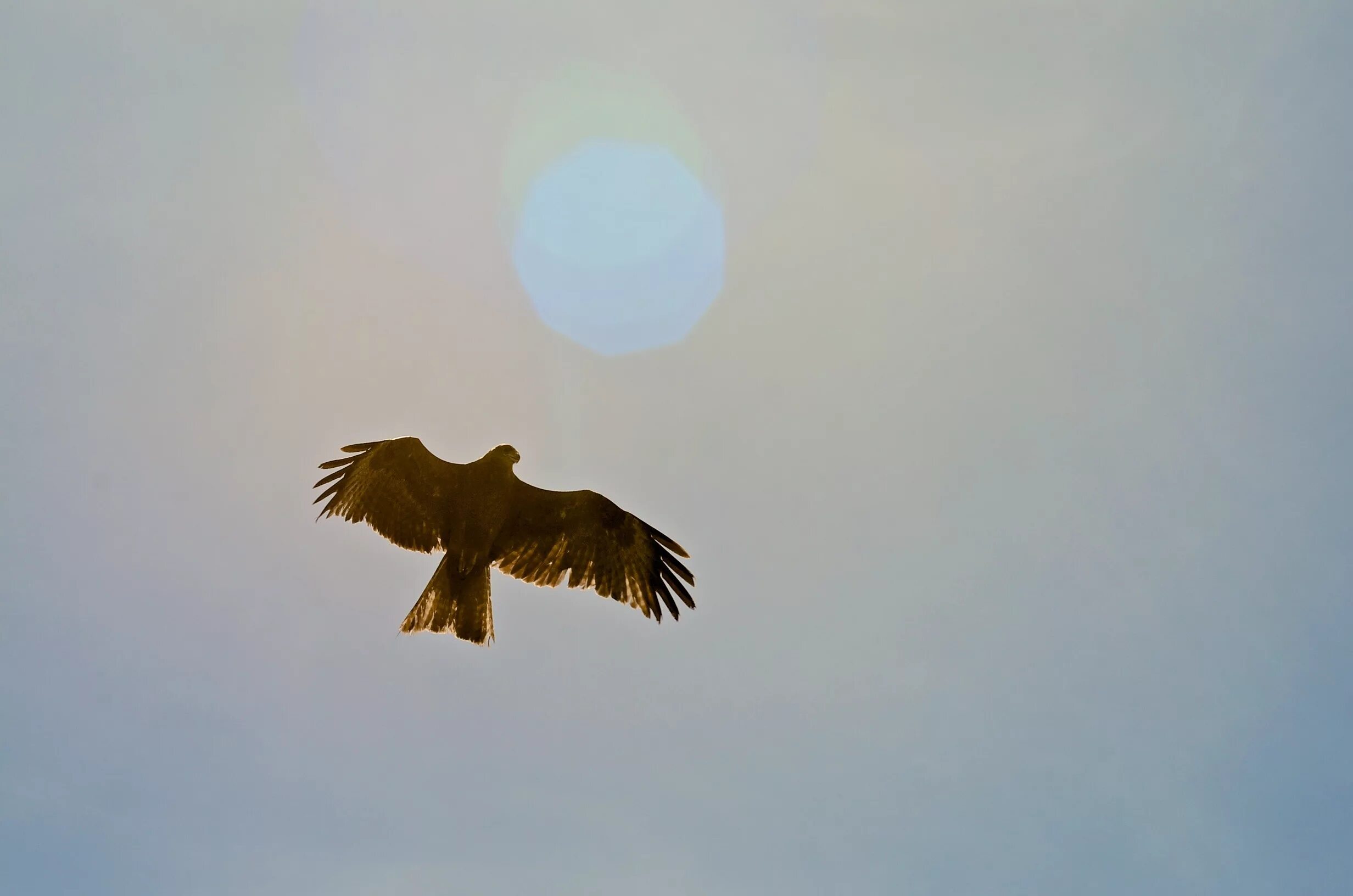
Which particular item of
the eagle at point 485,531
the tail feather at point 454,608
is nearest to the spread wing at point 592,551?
the eagle at point 485,531

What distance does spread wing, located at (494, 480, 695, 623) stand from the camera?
31.2ft

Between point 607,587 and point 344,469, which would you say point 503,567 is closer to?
point 607,587

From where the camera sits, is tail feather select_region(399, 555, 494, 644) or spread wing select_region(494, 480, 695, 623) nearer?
tail feather select_region(399, 555, 494, 644)

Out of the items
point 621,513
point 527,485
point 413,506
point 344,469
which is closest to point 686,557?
point 621,513

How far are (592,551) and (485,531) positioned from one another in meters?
1.35

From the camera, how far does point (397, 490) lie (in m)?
9.31

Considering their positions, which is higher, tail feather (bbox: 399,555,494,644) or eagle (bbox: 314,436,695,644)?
eagle (bbox: 314,436,695,644)

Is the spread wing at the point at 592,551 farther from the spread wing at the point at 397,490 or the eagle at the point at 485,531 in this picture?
the spread wing at the point at 397,490

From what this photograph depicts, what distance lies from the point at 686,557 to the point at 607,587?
3.61ft

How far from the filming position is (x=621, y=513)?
977cm

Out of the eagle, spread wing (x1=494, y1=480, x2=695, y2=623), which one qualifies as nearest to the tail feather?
the eagle

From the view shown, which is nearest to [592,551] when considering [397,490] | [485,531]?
[485,531]

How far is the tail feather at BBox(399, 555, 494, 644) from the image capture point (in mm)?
8883

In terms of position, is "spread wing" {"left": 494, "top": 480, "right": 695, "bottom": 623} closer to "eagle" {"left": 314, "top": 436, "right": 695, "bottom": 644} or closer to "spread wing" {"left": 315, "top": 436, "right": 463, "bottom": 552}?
"eagle" {"left": 314, "top": 436, "right": 695, "bottom": 644}
